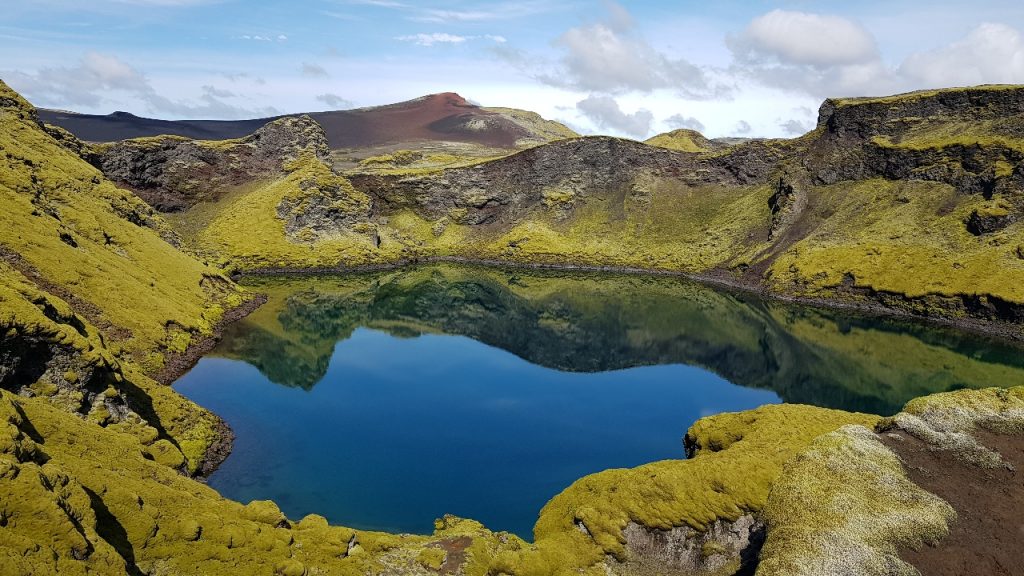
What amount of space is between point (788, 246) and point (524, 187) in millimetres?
68822

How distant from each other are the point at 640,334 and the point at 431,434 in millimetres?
43990

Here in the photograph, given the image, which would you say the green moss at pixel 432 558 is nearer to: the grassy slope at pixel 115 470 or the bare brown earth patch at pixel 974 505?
the grassy slope at pixel 115 470

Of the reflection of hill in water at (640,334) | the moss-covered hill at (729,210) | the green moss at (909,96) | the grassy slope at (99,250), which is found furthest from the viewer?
the green moss at (909,96)

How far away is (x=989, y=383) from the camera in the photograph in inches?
2443

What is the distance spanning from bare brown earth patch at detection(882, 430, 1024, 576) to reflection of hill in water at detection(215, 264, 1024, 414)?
31099 mm

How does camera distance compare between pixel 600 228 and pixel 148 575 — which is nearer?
pixel 148 575

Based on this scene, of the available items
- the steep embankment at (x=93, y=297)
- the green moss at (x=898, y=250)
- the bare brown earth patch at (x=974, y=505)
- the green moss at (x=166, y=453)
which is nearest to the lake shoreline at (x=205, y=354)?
the steep embankment at (x=93, y=297)

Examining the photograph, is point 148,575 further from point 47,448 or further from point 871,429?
point 871,429

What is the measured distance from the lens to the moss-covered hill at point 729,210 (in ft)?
304

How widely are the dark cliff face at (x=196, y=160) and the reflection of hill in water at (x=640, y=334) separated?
44897 millimetres

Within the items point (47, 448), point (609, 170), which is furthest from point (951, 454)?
point (609, 170)

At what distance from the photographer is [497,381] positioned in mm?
63969

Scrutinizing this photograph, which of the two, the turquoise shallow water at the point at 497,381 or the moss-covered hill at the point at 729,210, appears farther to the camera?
the moss-covered hill at the point at 729,210

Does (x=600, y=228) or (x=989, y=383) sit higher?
(x=600, y=228)
